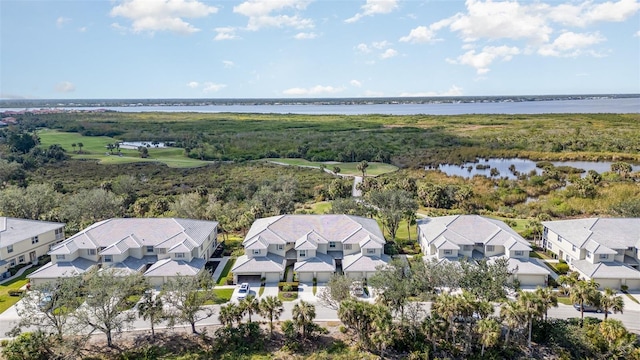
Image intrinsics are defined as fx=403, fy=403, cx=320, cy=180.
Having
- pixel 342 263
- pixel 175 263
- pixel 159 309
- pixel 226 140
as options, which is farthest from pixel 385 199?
pixel 226 140

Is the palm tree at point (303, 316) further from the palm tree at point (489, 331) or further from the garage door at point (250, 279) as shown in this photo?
the palm tree at point (489, 331)

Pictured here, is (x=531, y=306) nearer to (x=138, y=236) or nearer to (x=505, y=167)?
(x=138, y=236)

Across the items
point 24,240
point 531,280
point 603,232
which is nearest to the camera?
point 531,280

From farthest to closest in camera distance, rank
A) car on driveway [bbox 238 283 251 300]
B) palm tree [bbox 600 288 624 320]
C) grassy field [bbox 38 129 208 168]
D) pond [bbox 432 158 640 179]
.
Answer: grassy field [bbox 38 129 208 168]
pond [bbox 432 158 640 179]
car on driveway [bbox 238 283 251 300]
palm tree [bbox 600 288 624 320]

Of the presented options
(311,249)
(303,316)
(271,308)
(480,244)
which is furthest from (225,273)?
(480,244)

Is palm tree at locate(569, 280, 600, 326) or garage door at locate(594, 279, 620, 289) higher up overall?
palm tree at locate(569, 280, 600, 326)

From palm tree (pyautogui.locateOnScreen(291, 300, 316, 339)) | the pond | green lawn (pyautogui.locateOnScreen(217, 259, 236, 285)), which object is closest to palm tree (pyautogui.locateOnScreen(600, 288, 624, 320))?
palm tree (pyautogui.locateOnScreen(291, 300, 316, 339))

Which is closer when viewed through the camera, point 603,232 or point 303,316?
point 303,316

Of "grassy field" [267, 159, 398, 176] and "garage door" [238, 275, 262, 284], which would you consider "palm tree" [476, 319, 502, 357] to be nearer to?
"garage door" [238, 275, 262, 284]
